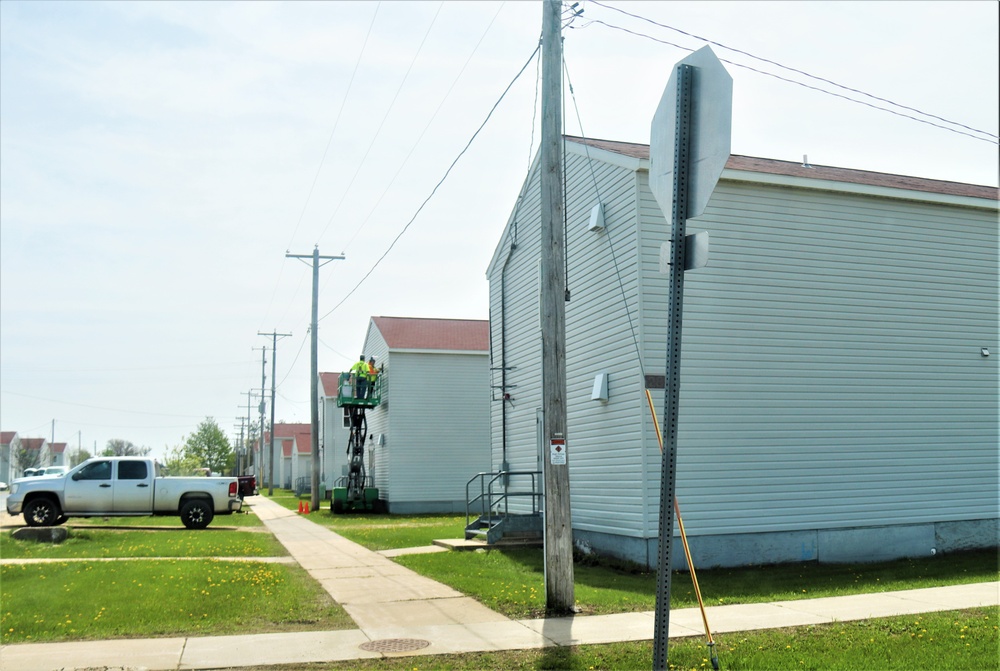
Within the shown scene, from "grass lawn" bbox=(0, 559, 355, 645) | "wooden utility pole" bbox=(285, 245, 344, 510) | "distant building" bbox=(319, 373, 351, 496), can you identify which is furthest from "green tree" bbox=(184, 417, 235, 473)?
"grass lawn" bbox=(0, 559, 355, 645)

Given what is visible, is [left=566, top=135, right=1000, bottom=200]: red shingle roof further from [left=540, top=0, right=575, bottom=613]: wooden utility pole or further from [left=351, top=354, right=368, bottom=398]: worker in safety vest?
[left=351, top=354, right=368, bottom=398]: worker in safety vest

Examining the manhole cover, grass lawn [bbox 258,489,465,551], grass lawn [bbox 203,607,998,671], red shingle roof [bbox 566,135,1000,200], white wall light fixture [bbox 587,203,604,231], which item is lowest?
grass lawn [bbox 258,489,465,551]

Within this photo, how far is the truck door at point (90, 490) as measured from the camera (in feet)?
76.0

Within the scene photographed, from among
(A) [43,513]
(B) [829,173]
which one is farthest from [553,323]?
(A) [43,513]

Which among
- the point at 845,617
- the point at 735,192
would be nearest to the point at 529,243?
the point at 735,192

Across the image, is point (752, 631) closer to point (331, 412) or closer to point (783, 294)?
point (783, 294)

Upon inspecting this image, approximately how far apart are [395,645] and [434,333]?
27.5 m

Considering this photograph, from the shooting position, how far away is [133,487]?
2391 centimetres

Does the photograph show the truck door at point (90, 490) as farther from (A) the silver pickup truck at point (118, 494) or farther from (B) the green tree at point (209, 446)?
(B) the green tree at point (209, 446)

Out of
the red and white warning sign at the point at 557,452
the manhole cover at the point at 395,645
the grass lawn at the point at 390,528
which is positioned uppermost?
the red and white warning sign at the point at 557,452

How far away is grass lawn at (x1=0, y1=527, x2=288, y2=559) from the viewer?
55.5 ft

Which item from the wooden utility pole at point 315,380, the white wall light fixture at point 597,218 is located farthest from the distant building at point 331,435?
the white wall light fixture at point 597,218

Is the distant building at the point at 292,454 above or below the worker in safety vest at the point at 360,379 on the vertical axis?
below

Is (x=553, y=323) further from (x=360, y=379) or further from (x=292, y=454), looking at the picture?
(x=292, y=454)
